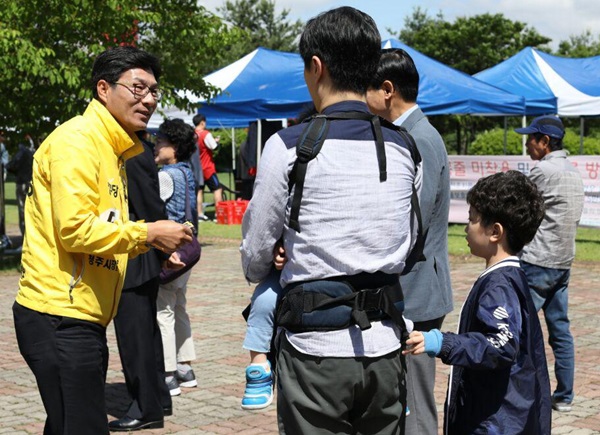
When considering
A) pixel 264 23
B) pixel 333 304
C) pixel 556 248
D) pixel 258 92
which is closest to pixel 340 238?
pixel 333 304

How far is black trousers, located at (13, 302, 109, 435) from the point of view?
3607 millimetres

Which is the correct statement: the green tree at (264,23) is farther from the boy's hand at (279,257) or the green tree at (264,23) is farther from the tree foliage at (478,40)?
the boy's hand at (279,257)

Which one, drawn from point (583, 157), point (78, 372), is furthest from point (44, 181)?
point (583, 157)

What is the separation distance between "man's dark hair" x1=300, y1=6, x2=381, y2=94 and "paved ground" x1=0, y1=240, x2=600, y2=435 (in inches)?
139

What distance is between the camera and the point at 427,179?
13.7 ft

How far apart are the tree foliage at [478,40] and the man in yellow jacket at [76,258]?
59.2 meters

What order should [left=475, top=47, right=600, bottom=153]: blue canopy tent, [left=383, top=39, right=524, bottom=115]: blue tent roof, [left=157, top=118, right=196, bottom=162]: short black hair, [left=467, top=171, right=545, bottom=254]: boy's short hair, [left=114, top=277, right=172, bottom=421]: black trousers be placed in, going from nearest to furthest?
[left=467, top=171, right=545, bottom=254]: boy's short hair < [left=114, top=277, right=172, bottom=421]: black trousers < [left=157, top=118, right=196, bottom=162]: short black hair < [left=383, top=39, right=524, bottom=115]: blue tent roof < [left=475, top=47, right=600, bottom=153]: blue canopy tent

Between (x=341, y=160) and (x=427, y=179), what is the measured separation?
1.41 meters

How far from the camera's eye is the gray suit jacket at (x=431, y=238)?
4219 millimetres

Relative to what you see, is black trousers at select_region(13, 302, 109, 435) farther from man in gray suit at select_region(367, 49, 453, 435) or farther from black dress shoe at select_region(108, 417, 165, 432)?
black dress shoe at select_region(108, 417, 165, 432)

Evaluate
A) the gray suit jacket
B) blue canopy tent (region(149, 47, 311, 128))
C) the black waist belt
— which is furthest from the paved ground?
blue canopy tent (region(149, 47, 311, 128))

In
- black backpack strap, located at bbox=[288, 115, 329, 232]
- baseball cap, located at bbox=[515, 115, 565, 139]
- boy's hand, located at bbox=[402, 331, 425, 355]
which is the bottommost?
boy's hand, located at bbox=[402, 331, 425, 355]

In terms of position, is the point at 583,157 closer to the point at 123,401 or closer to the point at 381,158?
the point at 123,401

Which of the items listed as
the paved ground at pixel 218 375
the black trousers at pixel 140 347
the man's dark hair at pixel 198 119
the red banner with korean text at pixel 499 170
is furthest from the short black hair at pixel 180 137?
the man's dark hair at pixel 198 119
